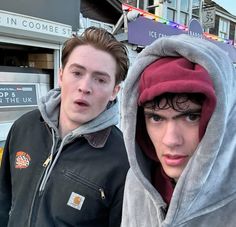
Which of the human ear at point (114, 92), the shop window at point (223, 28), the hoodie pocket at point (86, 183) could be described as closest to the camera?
the hoodie pocket at point (86, 183)

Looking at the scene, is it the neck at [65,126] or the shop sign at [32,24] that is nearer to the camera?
the neck at [65,126]

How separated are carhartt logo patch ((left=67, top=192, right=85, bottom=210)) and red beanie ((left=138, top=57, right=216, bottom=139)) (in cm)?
71

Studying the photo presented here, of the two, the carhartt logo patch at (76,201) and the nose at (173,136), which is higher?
the nose at (173,136)

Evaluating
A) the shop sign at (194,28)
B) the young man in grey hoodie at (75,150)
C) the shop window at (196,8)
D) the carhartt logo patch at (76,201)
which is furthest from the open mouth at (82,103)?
the shop window at (196,8)

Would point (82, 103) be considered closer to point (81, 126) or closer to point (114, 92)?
point (81, 126)

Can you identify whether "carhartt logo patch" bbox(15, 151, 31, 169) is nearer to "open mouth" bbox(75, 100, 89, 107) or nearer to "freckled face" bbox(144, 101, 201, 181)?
"open mouth" bbox(75, 100, 89, 107)

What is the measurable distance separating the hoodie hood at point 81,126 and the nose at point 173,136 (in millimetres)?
648

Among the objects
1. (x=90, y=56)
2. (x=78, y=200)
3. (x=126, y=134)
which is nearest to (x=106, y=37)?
(x=90, y=56)

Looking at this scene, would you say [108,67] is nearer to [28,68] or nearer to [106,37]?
[106,37]

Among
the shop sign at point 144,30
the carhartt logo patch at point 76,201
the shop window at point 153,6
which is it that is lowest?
the carhartt logo patch at point 76,201

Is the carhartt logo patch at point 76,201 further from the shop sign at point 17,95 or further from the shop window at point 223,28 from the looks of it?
the shop window at point 223,28

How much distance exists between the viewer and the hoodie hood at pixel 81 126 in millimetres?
1676

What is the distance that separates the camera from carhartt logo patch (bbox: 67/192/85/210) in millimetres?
1556

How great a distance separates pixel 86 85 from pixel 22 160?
55cm
